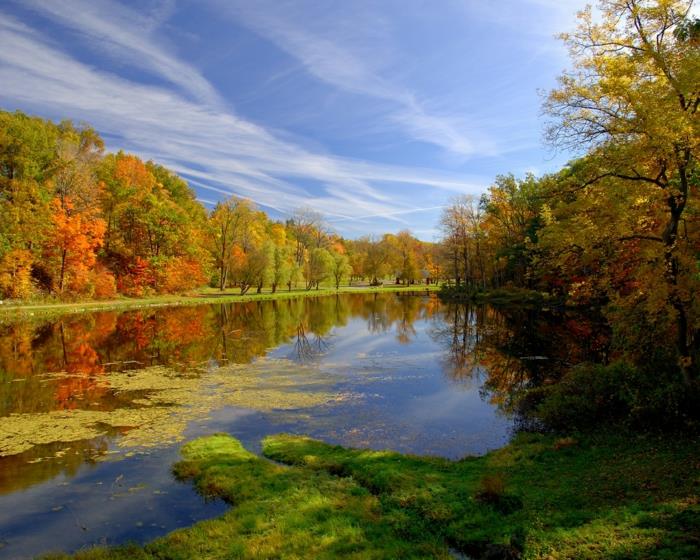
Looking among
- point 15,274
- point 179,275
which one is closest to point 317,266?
point 179,275

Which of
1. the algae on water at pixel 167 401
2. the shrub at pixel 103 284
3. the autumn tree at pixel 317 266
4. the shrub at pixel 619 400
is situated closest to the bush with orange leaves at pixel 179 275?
the shrub at pixel 103 284

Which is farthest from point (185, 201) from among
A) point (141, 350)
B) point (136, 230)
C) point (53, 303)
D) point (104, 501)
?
point (104, 501)

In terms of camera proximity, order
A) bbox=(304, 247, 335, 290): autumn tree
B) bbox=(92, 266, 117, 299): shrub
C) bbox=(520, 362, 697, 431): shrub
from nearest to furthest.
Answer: bbox=(520, 362, 697, 431): shrub → bbox=(92, 266, 117, 299): shrub → bbox=(304, 247, 335, 290): autumn tree

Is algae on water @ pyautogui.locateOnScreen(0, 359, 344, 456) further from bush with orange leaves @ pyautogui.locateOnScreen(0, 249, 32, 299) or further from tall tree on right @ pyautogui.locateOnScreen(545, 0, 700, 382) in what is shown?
bush with orange leaves @ pyautogui.locateOnScreen(0, 249, 32, 299)

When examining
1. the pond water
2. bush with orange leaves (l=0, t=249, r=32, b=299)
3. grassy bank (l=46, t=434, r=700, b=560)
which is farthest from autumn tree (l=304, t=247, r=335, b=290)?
grassy bank (l=46, t=434, r=700, b=560)

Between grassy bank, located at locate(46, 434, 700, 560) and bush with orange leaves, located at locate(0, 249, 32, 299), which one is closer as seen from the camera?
grassy bank, located at locate(46, 434, 700, 560)

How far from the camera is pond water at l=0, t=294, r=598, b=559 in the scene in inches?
346

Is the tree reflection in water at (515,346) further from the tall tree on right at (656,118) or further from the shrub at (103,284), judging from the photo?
the shrub at (103,284)

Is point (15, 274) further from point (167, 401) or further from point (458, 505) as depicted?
point (458, 505)

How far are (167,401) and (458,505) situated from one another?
1191 cm

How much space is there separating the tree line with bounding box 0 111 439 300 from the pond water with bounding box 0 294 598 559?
13521 millimetres

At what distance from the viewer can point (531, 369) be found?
20.9 m

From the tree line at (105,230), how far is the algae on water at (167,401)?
30462 millimetres

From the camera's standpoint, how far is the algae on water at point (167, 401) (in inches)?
492
